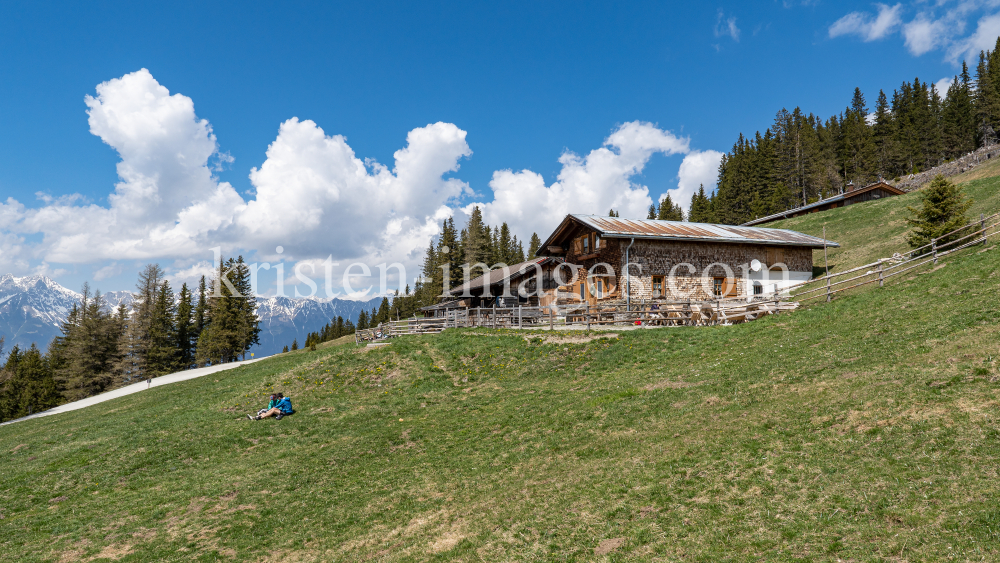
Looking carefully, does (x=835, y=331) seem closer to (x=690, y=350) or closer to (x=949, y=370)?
(x=690, y=350)

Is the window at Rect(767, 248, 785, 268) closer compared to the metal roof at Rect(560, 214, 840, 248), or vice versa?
the metal roof at Rect(560, 214, 840, 248)

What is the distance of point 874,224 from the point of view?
141 feet

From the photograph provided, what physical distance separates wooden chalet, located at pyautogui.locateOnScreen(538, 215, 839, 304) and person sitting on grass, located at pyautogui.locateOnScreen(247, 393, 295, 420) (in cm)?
1979

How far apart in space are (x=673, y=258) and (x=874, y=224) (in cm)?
2703

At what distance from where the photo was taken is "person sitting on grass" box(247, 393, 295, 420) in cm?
1792

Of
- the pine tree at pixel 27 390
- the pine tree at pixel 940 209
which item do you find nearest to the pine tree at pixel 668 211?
the pine tree at pixel 940 209

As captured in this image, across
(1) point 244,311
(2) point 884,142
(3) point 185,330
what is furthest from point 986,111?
(3) point 185,330

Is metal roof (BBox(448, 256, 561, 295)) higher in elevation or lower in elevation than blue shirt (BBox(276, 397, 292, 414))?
higher

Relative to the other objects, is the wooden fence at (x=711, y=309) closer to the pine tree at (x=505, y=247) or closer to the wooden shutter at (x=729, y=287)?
the wooden shutter at (x=729, y=287)

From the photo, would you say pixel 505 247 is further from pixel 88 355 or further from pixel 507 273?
pixel 88 355

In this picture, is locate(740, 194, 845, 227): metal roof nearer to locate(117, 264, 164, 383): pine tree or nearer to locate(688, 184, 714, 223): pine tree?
locate(688, 184, 714, 223): pine tree

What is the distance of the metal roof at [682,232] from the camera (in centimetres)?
2983

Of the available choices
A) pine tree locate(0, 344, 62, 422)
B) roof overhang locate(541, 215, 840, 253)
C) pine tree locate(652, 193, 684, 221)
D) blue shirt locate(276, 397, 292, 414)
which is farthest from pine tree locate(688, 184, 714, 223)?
pine tree locate(0, 344, 62, 422)

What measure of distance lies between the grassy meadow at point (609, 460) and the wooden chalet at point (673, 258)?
1031cm
